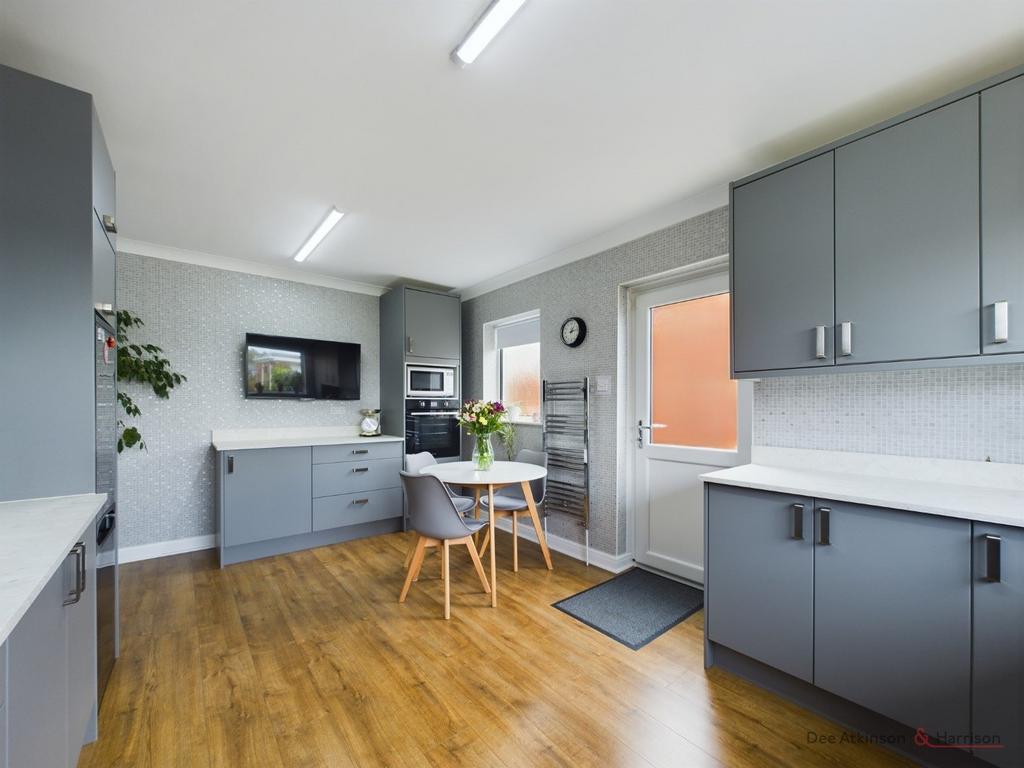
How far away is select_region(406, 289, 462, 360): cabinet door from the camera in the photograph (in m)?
4.56

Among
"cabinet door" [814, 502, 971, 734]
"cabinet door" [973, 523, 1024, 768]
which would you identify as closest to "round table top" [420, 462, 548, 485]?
"cabinet door" [814, 502, 971, 734]

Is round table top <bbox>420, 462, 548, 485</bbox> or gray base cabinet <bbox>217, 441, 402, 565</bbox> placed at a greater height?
round table top <bbox>420, 462, 548, 485</bbox>

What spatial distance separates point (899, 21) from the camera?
5.00 feet

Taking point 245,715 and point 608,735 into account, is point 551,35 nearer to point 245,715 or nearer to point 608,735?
point 608,735

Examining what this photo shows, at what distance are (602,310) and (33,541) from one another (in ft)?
10.6

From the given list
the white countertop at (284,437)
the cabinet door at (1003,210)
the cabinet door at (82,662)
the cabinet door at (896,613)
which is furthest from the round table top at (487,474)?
the cabinet door at (1003,210)

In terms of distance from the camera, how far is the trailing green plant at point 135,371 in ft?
11.3

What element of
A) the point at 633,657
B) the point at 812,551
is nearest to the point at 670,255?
the point at 812,551

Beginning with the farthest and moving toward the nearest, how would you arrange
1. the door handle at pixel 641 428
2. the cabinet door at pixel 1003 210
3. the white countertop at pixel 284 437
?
the white countertop at pixel 284 437 → the door handle at pixel 641 428 → the cabinet door at pixel 1003 210

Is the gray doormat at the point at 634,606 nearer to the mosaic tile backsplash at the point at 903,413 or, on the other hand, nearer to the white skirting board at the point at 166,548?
the mosaic tile backsplash at the point at 903,413

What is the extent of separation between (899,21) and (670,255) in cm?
161

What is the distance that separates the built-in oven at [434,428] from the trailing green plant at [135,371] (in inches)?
77.5

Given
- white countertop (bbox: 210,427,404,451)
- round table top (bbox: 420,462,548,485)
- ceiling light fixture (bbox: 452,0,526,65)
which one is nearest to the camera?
ceiling light fixture (bbox: 452,0,526,65)

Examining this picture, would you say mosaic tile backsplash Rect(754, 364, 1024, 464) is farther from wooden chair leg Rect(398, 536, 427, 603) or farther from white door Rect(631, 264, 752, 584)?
wooden chair leg Rect(398, 536, 427, 603)
